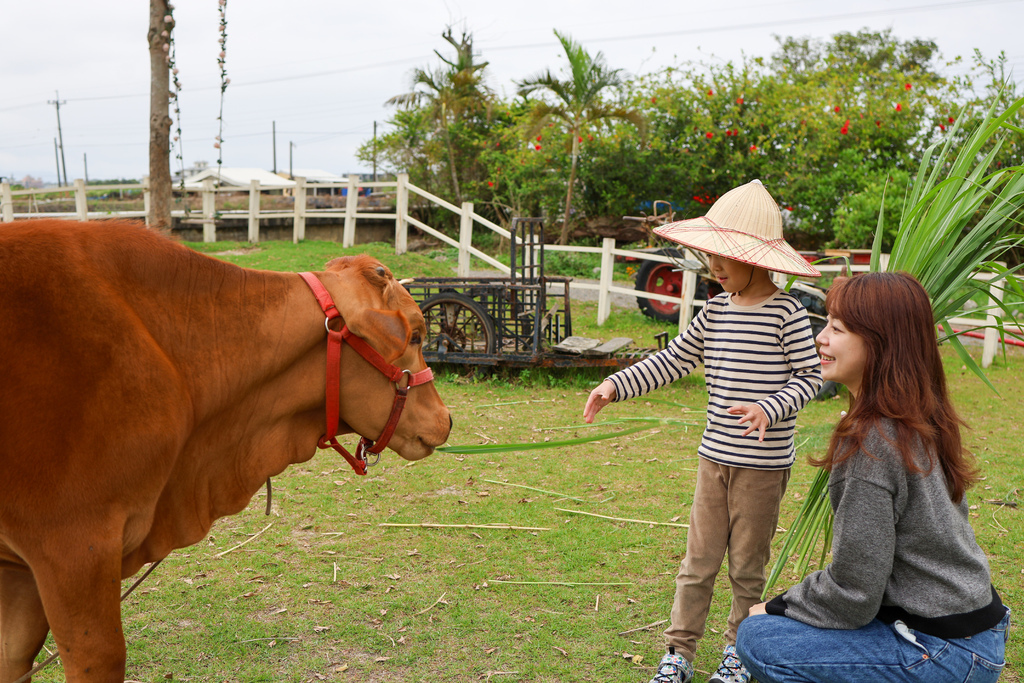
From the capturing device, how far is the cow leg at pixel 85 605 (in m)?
1.79

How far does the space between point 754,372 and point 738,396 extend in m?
0.11

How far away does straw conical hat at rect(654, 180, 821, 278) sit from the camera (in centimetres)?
289

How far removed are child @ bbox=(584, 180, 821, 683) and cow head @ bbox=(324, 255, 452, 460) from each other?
25.7 inches

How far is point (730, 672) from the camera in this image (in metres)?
2.99

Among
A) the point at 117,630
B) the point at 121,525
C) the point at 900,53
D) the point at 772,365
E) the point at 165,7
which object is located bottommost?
the point at 117,630

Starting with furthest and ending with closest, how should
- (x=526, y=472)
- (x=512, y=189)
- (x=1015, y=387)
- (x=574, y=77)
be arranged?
(x=512, y=189)
(x=574, y=77)
(x=1015, y=387)
(x=526, y=472)

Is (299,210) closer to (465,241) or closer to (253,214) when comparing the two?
(253,214)

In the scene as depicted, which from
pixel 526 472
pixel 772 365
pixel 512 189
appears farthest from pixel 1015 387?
pixel 512 189

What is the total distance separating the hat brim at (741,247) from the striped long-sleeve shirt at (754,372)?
0.54 ft

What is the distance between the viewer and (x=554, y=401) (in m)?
7.41

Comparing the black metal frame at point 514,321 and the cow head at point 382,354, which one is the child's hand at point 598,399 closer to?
the cow head at point 382,354

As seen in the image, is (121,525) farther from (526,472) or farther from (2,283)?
(526,472)

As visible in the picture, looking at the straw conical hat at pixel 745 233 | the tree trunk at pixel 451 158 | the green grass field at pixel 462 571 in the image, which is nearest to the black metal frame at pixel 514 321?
the green grass field at pixel 462 571

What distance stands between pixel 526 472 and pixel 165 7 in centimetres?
844
